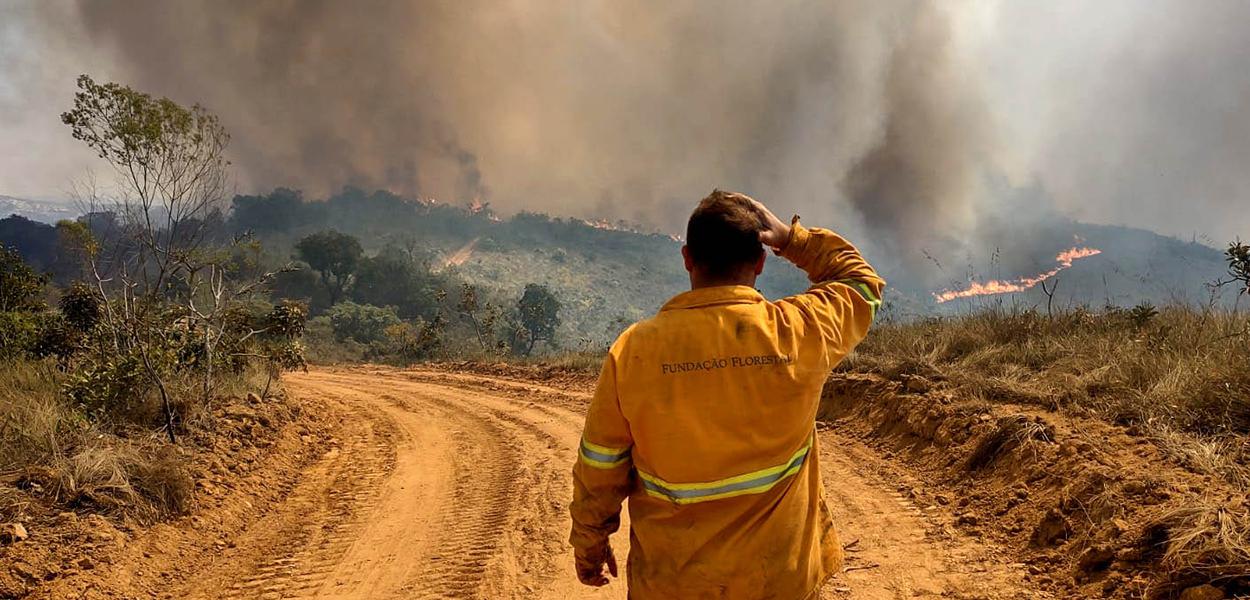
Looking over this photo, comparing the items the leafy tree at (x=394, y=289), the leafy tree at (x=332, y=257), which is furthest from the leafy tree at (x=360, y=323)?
the leafy tree at (x=332, y=257)

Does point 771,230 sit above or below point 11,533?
above

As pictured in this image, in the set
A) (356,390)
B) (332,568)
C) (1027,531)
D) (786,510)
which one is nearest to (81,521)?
(332,568)

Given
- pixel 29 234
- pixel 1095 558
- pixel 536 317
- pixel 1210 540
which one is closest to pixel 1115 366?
pixel 1095 558

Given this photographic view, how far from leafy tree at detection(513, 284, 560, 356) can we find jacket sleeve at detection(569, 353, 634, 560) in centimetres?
6022

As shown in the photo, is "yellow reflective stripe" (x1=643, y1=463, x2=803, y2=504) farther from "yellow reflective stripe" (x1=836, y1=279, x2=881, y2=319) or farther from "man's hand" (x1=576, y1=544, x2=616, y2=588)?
"yellow reflective stripe" (x1=836, y1=279, x2=881, y2=319)

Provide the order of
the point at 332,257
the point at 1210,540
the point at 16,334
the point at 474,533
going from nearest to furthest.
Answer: the point at 1210,540, the point at 474,533, the point at 16,334, the point at 332,257

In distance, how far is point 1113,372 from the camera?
5379 mm

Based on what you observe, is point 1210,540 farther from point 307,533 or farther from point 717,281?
point 307,533

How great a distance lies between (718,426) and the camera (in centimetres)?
155

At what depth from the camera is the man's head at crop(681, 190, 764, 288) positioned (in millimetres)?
1631

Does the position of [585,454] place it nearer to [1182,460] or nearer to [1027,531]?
[1027,531]

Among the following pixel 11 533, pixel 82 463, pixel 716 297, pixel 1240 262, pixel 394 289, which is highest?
pixel 394 289

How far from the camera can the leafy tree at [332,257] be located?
70.8m

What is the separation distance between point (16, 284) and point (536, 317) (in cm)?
5454
